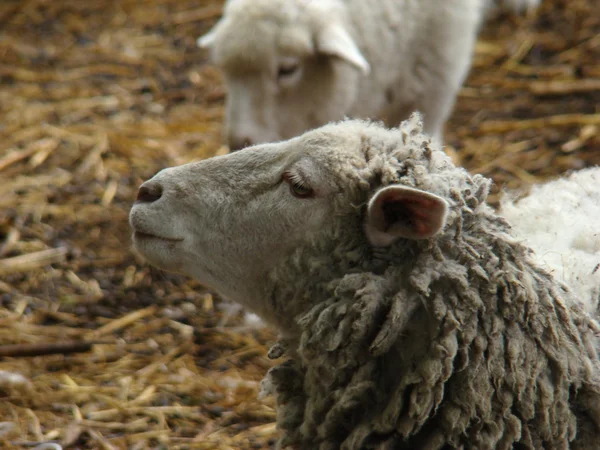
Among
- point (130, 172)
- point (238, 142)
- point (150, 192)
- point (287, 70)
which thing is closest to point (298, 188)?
point (150, 192)

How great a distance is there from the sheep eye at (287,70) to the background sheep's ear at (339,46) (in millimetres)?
173

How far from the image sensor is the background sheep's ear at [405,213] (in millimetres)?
2143

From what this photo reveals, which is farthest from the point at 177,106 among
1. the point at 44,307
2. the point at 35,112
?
the point at 44,307

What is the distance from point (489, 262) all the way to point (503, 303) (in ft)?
0.36

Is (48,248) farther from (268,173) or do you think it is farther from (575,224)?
(575,224)

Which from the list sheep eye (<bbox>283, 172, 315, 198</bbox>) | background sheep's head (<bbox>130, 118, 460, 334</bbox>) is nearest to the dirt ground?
background sheep's head (<bbox>130, 118, 460, 334</bbox>)

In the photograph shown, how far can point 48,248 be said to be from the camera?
486 cm

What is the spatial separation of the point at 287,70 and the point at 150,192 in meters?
2.55

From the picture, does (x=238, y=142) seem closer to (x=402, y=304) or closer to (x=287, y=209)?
(x=287, y=209)

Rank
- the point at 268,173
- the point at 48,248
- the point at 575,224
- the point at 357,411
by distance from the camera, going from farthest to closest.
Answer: the point at 48,248
the point at 575,224
the point at 268,173
the point at 357,411

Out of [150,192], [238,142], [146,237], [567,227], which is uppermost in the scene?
[567,227]

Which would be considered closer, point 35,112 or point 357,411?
point 357,411

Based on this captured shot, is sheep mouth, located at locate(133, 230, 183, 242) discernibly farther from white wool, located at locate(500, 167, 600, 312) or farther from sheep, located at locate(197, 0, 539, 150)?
sheep, located at locate(197, 0, 539, 150)

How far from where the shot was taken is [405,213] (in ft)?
7.30
